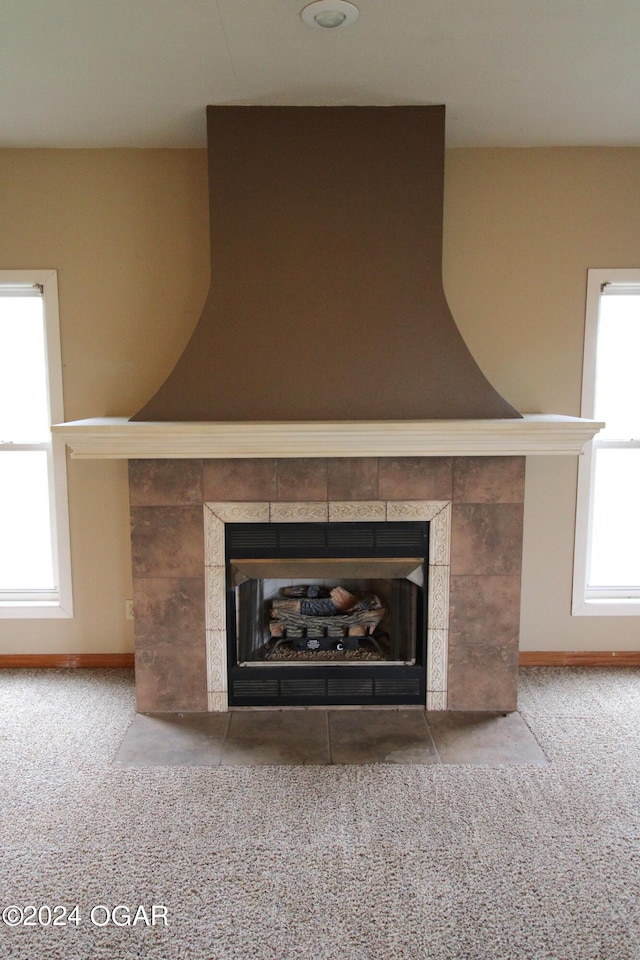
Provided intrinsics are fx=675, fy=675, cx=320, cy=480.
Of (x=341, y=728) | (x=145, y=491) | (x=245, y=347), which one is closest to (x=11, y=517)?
(x=145, y=491)

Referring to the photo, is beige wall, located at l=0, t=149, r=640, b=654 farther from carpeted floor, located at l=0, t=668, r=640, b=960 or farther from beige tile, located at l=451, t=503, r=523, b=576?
carpeted floor, located at l=0, t=668, r=640, b=960

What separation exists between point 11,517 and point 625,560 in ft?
10.3

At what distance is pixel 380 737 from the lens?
2723 mm

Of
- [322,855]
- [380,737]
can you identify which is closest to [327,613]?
[380,737]

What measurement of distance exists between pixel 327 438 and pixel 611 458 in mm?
1683

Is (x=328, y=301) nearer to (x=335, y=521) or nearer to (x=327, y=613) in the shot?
(x=335, y=521)

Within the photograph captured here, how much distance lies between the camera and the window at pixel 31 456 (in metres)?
3.23

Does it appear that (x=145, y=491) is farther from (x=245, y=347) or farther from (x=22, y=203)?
(x=22, y=203)

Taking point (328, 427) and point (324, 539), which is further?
point (324, 539)

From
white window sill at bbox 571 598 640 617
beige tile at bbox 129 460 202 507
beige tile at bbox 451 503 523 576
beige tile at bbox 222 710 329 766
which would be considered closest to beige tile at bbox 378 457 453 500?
beige tile at bbox 451 503 523 576

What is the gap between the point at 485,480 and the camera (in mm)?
2852

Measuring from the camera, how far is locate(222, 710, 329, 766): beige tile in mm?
2578

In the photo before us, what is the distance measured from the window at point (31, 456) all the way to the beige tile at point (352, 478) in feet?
4.54

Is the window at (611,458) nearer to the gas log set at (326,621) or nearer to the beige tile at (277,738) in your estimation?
the gas log set at (326,621)
